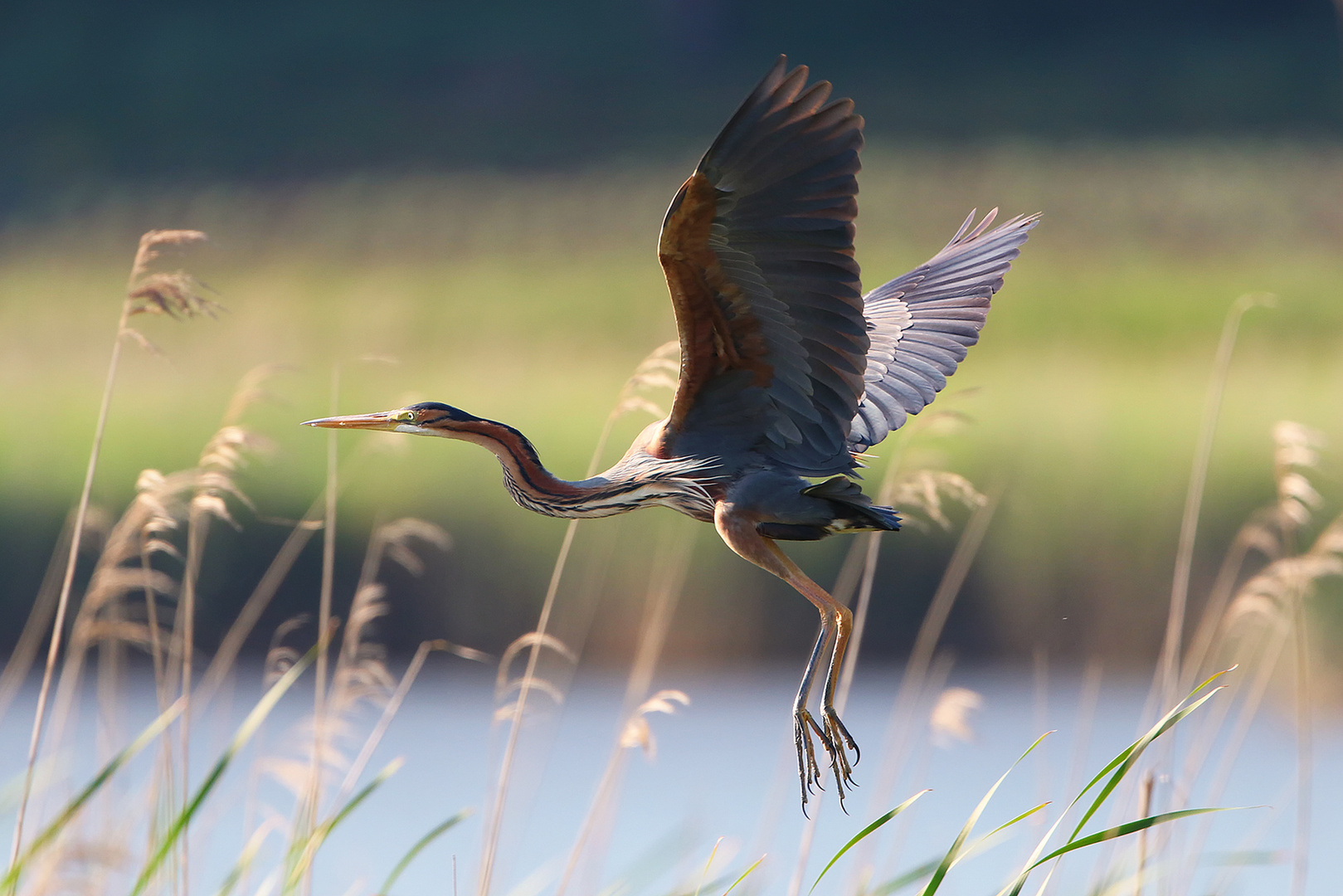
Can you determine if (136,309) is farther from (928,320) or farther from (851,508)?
(928,320)

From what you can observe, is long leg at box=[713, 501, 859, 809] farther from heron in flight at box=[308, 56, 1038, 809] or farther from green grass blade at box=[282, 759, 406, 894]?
green grass blade at box=[282, 759, 406, 894]

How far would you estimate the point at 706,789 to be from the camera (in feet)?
23.2

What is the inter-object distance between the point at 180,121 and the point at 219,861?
67.0ft

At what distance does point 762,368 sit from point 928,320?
74cm

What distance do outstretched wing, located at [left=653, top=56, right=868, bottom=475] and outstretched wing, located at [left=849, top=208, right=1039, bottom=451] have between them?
0.89ft

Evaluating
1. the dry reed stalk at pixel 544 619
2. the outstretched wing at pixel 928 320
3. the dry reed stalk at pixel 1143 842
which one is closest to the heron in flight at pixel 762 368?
the dry reed stalk at pixel 544 619

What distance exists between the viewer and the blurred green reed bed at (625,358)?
8.20 meters

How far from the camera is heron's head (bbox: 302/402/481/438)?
6.30 feet

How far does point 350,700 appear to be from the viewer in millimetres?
2582

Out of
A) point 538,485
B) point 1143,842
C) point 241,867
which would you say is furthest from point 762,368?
point 241,867

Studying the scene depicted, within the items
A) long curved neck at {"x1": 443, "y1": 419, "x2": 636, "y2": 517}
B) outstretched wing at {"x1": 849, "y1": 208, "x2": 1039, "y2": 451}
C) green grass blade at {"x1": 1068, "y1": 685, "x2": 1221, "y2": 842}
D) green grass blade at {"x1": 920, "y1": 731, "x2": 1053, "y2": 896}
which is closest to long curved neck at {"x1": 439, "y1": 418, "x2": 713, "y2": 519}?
long curved neck at {"x1": 443, "y1": 419, "x2": 636, "y2": 517}

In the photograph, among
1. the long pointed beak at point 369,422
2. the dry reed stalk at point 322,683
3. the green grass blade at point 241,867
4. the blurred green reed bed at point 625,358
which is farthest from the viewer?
the blurred green reed bed at point 625,358

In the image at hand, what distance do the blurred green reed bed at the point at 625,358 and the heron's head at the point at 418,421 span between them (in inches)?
13.2

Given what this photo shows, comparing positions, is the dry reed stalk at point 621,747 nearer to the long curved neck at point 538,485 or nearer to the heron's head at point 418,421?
the long curved neck at point 538,485
